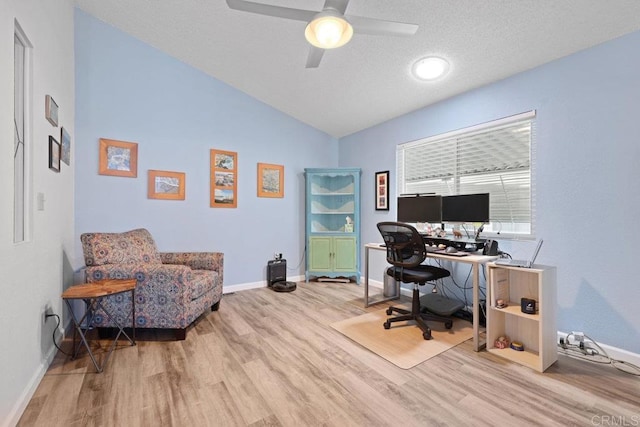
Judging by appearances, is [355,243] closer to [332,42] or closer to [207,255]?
[207,255]

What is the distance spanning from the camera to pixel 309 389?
1726 millimetres

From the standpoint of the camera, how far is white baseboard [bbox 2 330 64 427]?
1.39m

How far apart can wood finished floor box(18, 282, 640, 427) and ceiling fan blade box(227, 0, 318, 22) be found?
2351 millimetres

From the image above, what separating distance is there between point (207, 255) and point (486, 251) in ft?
9.20

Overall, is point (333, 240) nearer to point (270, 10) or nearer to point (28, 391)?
point (270, 10)

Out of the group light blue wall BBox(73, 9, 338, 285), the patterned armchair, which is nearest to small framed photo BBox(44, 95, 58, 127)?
light blue wall BBox(73, 9, 338, 285)

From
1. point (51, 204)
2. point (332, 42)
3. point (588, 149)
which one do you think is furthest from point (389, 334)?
point (51, 204)

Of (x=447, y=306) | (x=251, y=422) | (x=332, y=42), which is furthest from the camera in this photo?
(x=447, y=306)

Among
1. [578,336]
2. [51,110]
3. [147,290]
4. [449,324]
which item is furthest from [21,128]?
[578,336]

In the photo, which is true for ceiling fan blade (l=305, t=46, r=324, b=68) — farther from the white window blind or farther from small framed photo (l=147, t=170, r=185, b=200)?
small framed photo (l=147, t=170, r=185, b=200)

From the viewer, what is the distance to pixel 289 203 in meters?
4.32

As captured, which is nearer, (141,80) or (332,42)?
(332,42)

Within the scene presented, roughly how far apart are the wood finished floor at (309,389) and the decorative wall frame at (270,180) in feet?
7.17

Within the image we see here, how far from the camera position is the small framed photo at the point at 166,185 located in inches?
129
